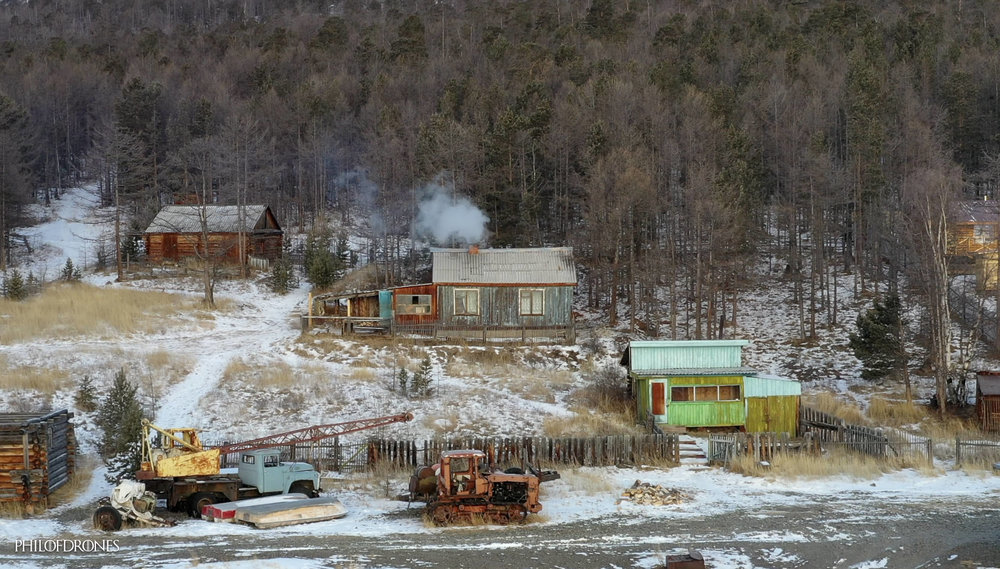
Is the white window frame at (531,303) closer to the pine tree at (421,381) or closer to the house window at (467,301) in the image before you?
the house window at (467,301)

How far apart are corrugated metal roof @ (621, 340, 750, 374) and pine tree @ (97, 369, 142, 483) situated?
16694 mm

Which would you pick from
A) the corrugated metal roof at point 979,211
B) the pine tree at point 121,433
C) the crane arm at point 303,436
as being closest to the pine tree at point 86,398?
the pine tree at point 121,433

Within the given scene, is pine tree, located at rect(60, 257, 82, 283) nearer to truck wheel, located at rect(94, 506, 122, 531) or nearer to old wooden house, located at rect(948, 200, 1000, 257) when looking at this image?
truck wheel, located at rect(94, 506, 122, 531)

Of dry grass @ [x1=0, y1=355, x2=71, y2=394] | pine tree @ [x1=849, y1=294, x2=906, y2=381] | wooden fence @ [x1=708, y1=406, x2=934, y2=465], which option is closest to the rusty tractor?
wooden fence @ [x1=708, y1=406, x2=934, y2=465]

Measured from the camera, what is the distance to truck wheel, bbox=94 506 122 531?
790 inches

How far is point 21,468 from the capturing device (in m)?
22.0

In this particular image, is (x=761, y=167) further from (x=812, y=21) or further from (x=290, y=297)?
(x=812, y=21)

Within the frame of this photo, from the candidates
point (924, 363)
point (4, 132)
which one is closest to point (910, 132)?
point (924, 363)

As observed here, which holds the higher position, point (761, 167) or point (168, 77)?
point (168, 77)

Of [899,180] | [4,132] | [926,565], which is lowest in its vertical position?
[926,565]

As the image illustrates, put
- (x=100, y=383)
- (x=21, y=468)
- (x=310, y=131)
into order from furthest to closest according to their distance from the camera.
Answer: (x=310, y=131) < (x=100, y=383) < (x=21, y=468)

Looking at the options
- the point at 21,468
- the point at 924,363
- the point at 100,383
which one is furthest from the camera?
the point at 924,363

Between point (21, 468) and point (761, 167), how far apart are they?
4720 centimetres

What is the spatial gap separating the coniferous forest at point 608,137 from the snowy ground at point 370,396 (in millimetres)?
5275
